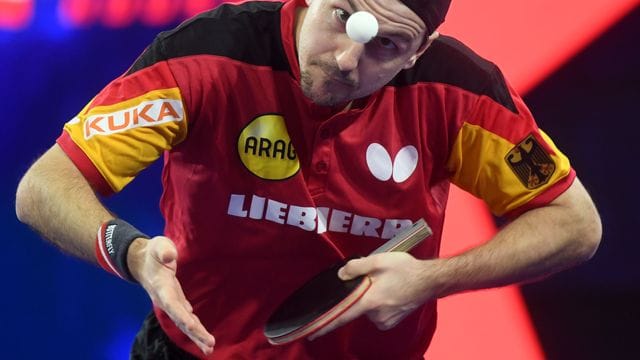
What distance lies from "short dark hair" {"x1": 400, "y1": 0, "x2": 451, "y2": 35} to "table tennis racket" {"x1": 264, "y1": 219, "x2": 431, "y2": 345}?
11.9 inches

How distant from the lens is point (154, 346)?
1.72 metres

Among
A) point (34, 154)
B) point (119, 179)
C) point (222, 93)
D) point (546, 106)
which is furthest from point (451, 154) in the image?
point (34, 154)

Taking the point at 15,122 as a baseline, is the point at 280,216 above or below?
above

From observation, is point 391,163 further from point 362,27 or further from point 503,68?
point 503,68

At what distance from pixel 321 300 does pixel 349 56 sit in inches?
13.9

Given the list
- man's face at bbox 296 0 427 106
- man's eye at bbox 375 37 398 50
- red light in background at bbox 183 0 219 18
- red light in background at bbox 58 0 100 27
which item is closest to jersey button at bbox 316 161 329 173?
man's face at bbox 296 0 427 106

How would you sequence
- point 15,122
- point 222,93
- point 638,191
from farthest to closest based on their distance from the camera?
point 15,122
point 638,191
point 222,93

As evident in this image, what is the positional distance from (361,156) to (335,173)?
5 cm

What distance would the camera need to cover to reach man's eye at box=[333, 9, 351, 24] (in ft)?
4.65

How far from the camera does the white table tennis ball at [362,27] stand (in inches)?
53.8

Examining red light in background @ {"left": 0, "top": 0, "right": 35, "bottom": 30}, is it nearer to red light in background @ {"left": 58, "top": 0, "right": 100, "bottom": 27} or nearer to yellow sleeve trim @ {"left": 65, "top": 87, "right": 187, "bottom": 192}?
red light in background @ {"left": 58, "top": 0, "right": 100, "bottom": 27}

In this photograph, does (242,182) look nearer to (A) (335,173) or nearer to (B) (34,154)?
(A) (335,173)

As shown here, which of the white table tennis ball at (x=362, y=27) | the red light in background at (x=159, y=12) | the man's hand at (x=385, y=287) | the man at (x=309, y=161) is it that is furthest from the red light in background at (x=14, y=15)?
the man's hand at (x=385, y=287)

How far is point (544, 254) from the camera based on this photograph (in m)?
1.52
